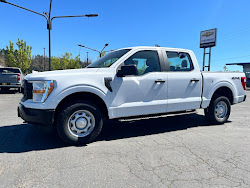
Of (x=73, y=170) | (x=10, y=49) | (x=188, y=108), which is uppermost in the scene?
(x=10, y=49)

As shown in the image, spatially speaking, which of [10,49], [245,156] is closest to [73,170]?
[245,156]

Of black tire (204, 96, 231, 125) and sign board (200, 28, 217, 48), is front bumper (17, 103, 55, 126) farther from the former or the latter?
sign board (200, 28, 217, 48)

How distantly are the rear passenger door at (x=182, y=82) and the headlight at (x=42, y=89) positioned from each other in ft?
8.15

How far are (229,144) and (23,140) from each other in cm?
407

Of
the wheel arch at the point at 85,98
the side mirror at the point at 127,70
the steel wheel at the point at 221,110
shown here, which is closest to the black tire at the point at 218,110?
the steel wheel at the point at 221,110

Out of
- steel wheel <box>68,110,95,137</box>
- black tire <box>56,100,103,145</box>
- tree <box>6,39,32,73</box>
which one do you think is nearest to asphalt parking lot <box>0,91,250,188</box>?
black tire <box>56,100,103,145</box>

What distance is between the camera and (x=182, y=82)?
4.53m

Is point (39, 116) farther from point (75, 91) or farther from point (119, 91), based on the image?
point (119, 91)

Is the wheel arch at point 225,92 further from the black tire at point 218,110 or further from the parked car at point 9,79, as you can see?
the parked car at point 9,79

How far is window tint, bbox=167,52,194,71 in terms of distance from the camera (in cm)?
462

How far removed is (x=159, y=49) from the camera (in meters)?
4.51

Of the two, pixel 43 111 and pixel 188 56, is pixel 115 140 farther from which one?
pixel 188 56

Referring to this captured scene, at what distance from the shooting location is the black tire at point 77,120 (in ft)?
11.3

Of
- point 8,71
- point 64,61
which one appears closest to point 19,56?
point 64,61
